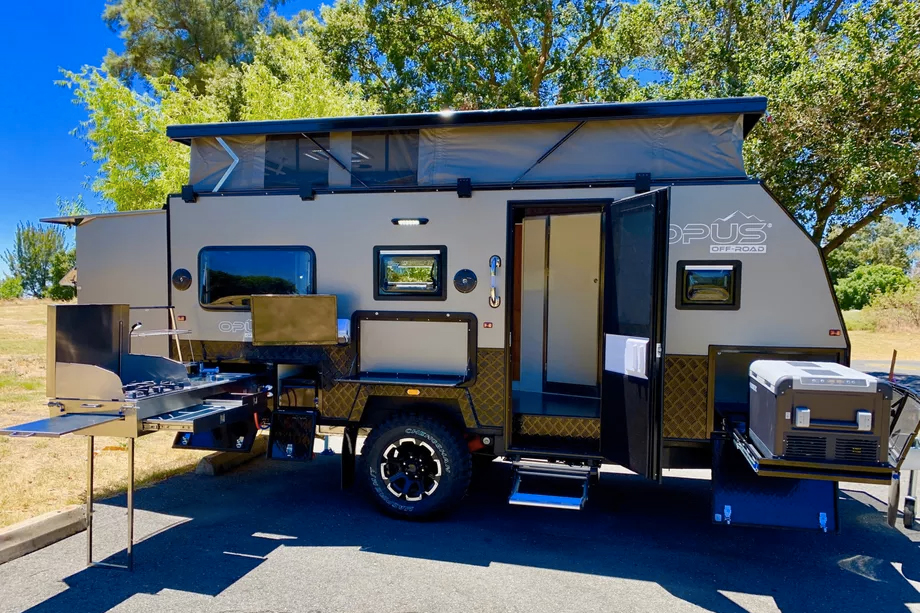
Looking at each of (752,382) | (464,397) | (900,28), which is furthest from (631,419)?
(900,28)

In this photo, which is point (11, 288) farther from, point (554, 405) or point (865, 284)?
point (865, 284)

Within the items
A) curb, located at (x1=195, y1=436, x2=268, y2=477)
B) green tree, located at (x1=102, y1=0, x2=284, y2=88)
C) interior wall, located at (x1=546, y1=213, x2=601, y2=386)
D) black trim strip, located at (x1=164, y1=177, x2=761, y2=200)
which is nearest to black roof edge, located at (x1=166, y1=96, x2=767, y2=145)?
black trim strip, located at (x1=164, y1=177, x2=761, y2=200)

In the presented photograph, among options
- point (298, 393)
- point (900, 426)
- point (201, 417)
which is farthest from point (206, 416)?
point (900, 426)

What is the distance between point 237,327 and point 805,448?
4415mm

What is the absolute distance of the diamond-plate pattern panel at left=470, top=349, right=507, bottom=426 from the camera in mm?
4598

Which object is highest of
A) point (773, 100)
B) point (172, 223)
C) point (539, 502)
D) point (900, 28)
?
point (900, 28)

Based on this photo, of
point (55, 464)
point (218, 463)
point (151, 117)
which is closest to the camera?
point (55, 464)

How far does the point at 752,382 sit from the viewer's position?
3.98m

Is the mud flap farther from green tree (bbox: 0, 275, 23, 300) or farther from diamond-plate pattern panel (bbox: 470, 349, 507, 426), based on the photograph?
green tree (bbox: 0, 275, 23, 300)

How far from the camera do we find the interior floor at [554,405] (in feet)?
16.2

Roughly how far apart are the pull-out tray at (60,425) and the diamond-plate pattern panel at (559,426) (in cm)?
294

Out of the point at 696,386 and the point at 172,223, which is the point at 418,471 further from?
the point at 172,223

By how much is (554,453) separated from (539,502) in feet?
1.35

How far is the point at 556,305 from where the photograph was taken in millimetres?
6668
